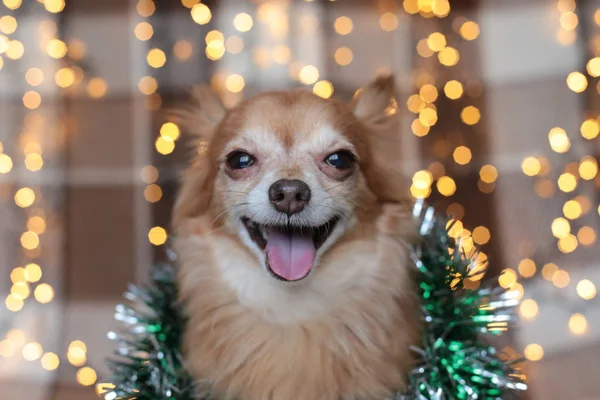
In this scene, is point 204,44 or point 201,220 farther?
point 204,44

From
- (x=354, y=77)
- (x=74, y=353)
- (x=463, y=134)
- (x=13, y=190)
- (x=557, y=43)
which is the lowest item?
(x=74, y=353)

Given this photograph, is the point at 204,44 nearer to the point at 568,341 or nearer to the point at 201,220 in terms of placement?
Result: the point at 201,220

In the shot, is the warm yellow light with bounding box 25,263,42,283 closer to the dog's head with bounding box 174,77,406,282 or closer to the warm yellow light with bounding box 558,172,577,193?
the dog's head with bounding box 174,77,406,282

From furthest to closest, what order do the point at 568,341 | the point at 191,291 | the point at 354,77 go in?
the point at 354,77 → the point at 568,341 → the point at 191,291

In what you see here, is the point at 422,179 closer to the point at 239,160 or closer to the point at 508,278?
the point at 508,278

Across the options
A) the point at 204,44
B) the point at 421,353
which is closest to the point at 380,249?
the point at 421,353

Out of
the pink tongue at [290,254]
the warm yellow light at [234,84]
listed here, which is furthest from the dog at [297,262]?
the warm yellow light at [234,84]

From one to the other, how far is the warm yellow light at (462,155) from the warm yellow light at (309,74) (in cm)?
52

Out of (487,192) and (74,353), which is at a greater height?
(487,192)

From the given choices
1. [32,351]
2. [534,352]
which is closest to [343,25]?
[534,352]

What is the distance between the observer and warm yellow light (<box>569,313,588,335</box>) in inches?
69.4

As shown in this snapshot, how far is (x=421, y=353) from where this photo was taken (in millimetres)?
1000

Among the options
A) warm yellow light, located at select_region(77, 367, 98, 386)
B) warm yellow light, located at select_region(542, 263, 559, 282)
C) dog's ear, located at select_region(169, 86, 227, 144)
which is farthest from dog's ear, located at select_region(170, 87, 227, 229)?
warm yellow light, located at select_region(542, 263, 559, 282)

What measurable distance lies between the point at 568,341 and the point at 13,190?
5.96 feet
